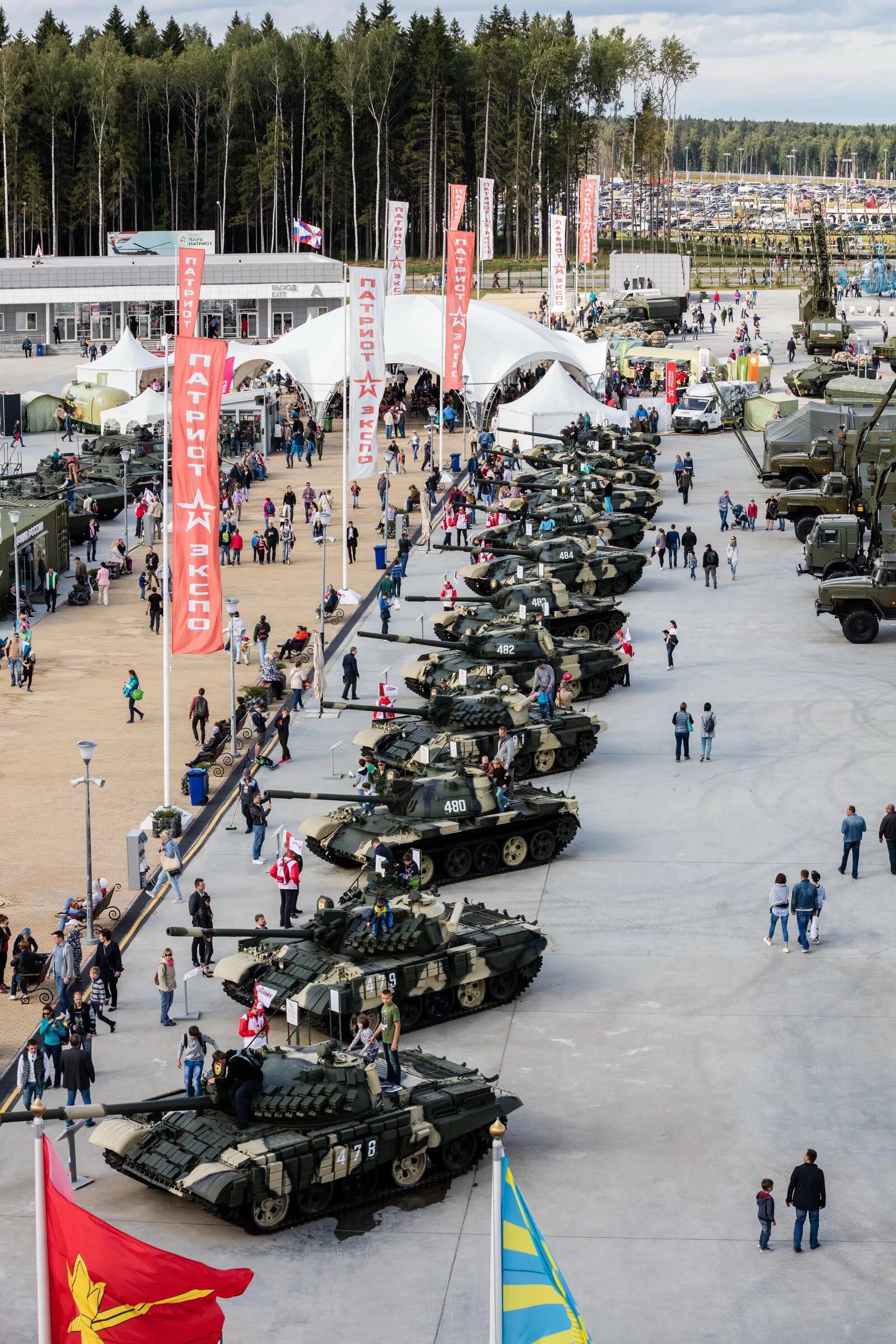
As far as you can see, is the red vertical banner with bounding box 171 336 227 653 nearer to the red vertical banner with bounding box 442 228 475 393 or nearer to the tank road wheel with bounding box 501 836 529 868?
the tank road wheel with bounding box 501 836 529 868

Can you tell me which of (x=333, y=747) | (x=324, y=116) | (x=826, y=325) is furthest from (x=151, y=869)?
(x=324, y=116)

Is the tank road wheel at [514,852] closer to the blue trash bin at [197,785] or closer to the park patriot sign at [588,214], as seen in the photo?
the blue trash bin at [197,785]

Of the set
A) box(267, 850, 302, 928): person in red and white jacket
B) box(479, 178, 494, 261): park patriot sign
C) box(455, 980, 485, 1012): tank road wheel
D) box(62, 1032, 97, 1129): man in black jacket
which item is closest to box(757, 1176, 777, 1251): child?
box(455, 980, 485, 1012): tank road wheel

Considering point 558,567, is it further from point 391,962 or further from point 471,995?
point 391,962

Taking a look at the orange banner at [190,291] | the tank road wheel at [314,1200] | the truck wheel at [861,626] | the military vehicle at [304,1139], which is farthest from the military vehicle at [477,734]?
the orange banner at [190,291]

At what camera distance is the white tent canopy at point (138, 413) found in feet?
234

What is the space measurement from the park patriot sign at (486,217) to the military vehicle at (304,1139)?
7120cm

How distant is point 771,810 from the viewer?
33.5 meters

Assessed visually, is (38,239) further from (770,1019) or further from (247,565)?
(770,1019)

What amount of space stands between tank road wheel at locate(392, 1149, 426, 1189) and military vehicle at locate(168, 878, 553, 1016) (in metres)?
2.86

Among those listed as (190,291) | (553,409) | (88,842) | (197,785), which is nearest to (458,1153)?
(88,842)

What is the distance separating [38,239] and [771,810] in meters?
118

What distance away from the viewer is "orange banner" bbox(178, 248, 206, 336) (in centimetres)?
5344

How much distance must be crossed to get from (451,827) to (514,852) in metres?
1.56
